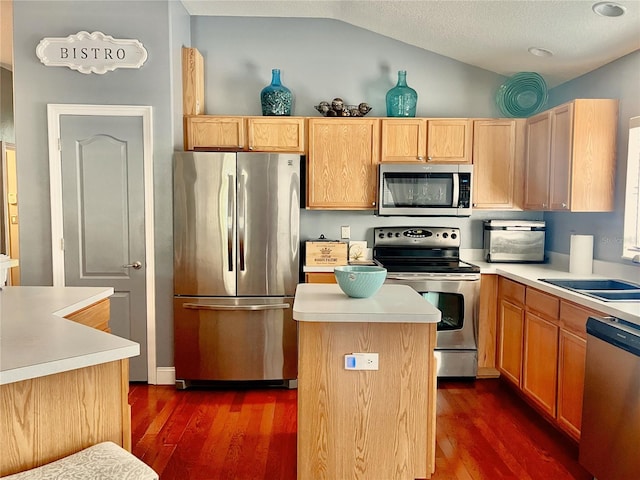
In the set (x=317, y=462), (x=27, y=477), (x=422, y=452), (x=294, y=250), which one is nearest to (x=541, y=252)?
(x=294, y=250)

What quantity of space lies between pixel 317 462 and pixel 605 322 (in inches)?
56.4

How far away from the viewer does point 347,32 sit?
3.93 meters

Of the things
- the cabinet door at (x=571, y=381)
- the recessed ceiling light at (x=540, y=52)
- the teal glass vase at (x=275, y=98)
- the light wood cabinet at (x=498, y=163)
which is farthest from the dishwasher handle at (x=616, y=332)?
the teal glass vase at (x=275, y=98)

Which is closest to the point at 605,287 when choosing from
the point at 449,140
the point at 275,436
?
the point at 449,140

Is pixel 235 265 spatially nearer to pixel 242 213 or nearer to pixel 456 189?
pixel 242 213

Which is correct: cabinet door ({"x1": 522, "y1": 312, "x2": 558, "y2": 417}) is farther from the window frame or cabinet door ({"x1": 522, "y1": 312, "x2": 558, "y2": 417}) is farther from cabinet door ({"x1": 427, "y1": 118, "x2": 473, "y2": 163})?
cabinet door ({"x1": 427, "y1": 118, "x2": 473, "y2": 163})

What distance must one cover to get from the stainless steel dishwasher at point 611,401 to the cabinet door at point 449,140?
6.05 ft

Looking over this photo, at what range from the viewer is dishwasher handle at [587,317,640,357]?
1840 mm

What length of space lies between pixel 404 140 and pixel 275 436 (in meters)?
2.38

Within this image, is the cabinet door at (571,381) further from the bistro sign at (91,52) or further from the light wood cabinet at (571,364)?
the bistro sign at (91,52)

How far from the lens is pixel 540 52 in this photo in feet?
10.8

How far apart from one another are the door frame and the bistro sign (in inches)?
11.1

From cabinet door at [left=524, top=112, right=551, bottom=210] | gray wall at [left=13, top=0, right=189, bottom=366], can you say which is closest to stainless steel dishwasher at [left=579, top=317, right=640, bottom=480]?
cabinet door at [left=524, top=112, right=551, bottom=210]

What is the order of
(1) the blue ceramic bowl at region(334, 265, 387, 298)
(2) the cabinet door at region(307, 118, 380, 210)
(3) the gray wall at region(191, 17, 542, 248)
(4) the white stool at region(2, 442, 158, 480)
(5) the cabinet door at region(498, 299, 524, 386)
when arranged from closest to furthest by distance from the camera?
(4) the white stool at region(2, 442, 158, 480), (1) the blue ceramic bowl at region(334, 265, 387, 298), (5) the cabinet door at region(498, 299, 524, 386), (2) the cabinet door at region(307, 118, 380, 210), (3) the gray wall at region(191, 17, 542, 248)
